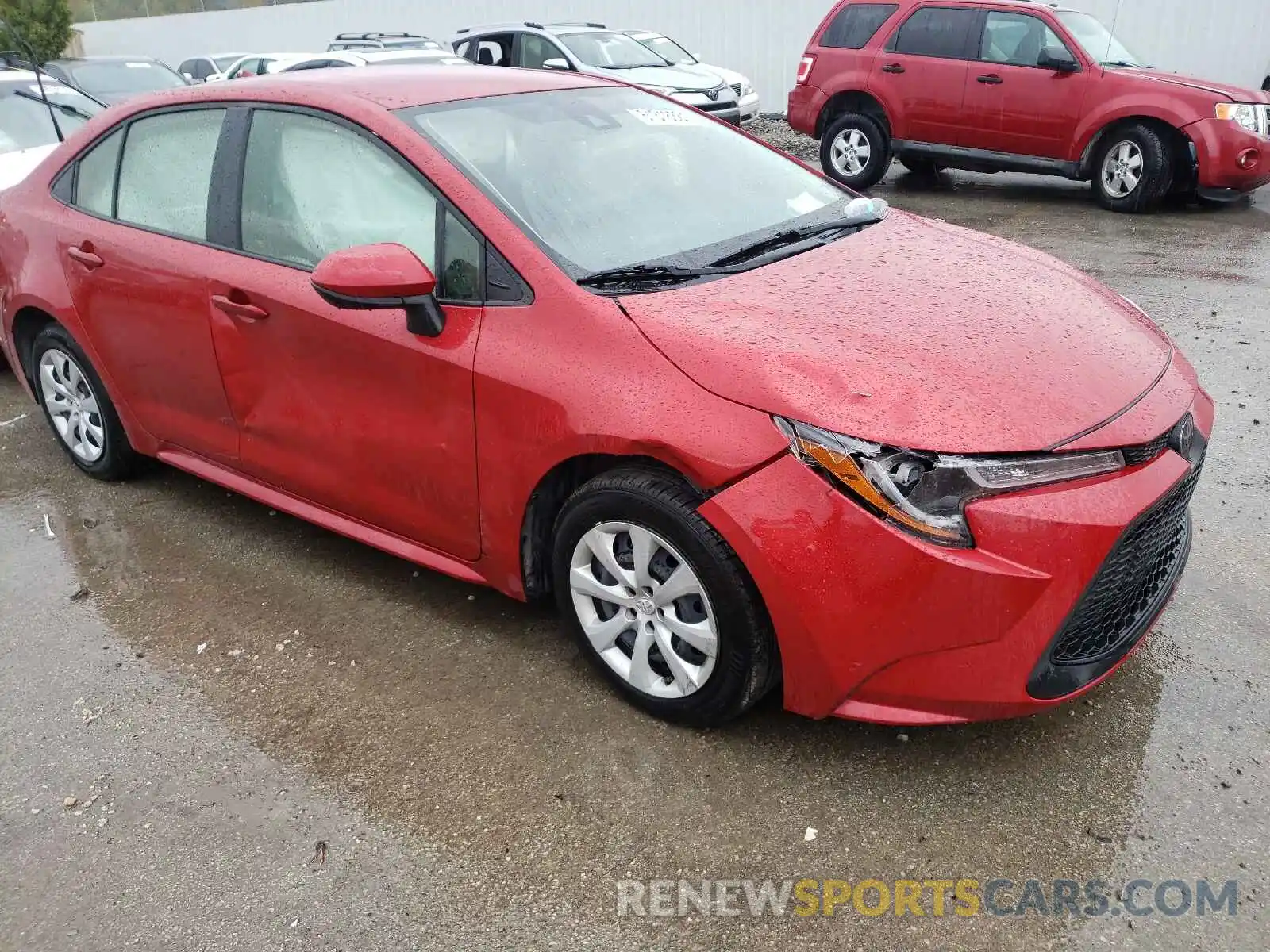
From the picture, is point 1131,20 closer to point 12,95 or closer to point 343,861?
point 12,95

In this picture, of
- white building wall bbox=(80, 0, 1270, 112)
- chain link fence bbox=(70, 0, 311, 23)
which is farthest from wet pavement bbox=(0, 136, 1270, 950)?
chain link fence bbox=(70, 0, 311, 23)

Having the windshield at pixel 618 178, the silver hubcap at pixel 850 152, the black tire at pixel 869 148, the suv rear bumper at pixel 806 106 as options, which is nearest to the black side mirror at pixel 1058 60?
the black tire at pixel 869 148

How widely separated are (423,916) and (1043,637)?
1511 millimetres

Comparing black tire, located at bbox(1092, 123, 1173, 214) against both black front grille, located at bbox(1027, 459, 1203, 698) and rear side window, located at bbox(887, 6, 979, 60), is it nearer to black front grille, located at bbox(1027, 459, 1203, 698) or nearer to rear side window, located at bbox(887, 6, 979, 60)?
rear side window, located at bbox(887, 6, 979, 60)

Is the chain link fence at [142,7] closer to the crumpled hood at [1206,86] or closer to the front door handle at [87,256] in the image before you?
the crumpled hood at [1206,86]

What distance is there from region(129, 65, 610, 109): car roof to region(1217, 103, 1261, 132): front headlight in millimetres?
6996

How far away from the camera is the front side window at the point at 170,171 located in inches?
141

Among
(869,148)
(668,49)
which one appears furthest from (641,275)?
(668,49)

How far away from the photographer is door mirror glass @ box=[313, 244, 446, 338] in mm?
2752

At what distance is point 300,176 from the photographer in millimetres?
3289

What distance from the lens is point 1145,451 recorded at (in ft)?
8.02

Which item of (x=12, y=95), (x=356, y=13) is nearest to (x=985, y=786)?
(x=12, y=95)

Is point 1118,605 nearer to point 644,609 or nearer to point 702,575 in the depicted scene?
point 702,575

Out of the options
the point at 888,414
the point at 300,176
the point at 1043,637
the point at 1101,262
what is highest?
the point at 300,176
